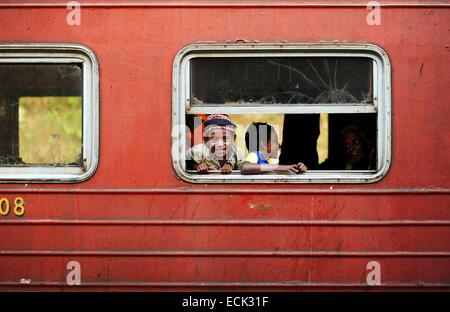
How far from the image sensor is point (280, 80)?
4418 millimetres

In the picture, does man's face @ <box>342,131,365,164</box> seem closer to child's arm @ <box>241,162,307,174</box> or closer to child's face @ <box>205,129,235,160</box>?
child's arm @ <box>241,162,307,174</box>

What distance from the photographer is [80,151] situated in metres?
4.46

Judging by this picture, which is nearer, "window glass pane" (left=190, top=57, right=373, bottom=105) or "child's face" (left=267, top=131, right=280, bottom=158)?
"window glass pane" (left=190, top=57, right=373, bottom=105)

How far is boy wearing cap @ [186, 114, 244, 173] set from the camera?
4398mm

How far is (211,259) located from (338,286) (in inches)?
31.7

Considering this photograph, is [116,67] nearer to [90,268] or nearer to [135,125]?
[135,125]

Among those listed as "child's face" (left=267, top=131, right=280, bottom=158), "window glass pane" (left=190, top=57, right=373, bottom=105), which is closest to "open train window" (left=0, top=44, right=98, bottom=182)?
"window glass pane" (left=190, top=57, right=373, bottom=105)

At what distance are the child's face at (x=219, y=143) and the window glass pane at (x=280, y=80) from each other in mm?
208

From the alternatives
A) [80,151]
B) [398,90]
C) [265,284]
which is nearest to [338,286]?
[265,284]

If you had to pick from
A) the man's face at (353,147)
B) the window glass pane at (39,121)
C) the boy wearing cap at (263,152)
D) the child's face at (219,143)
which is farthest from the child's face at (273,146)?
the window glass pane at (39,121)

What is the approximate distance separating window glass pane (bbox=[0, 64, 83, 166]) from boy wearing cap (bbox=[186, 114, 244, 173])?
2.47 ft

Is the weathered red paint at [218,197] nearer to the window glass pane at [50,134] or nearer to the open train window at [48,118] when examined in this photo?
the open train window at [48,118]

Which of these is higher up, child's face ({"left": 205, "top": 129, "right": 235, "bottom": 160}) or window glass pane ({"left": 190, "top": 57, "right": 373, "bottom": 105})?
window glass pane ({"left": 190, "top": 57, "right": 373, "bottom": 105})

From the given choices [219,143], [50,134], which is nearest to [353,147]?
[219,143]
